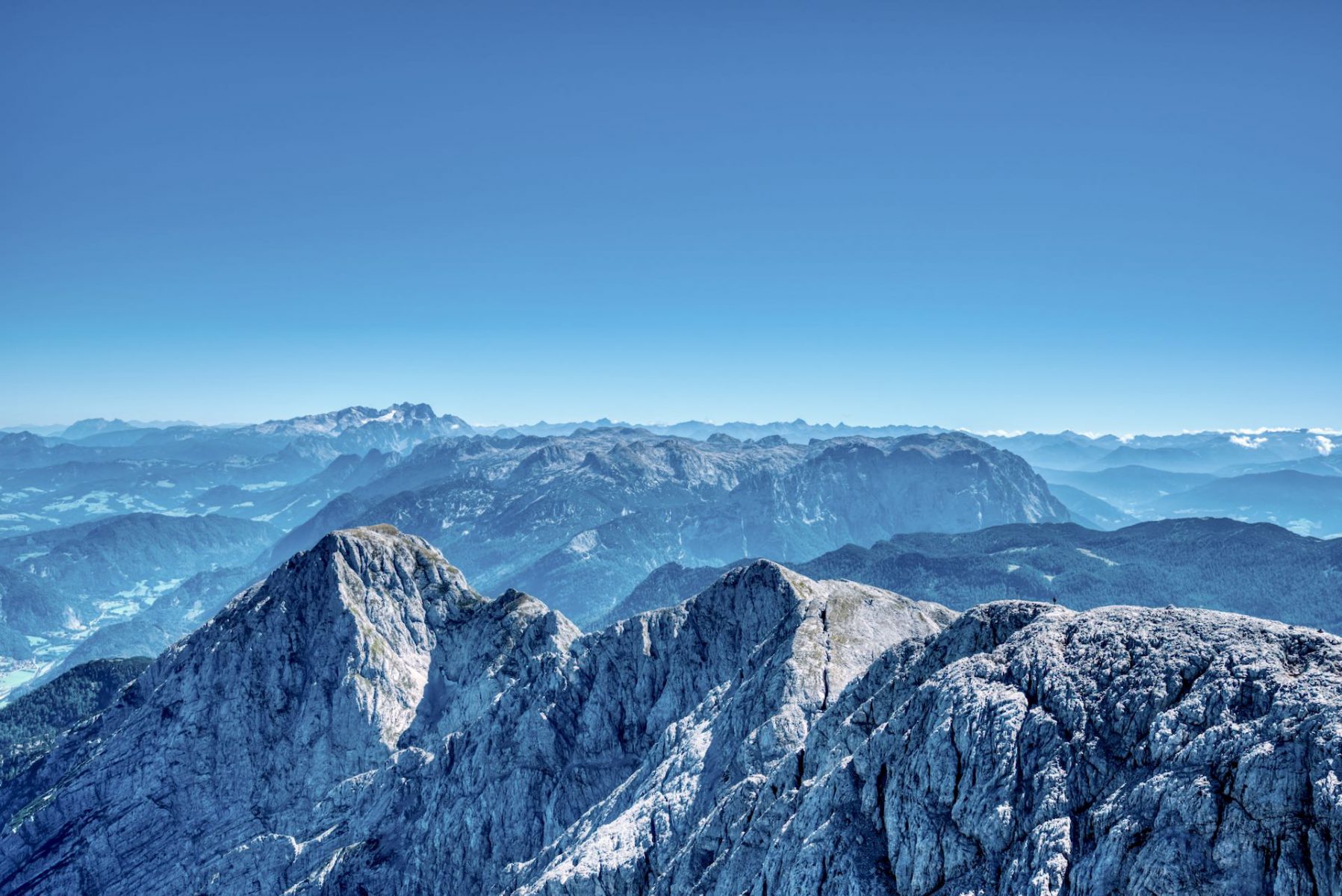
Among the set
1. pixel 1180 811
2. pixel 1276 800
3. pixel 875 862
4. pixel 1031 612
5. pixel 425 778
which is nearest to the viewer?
pixel 1276 800

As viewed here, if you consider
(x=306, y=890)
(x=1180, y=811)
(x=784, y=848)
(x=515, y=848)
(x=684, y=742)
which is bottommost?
(x=306, y=890)

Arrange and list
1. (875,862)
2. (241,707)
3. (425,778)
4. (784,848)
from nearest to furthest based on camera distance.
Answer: (875,862) → (784,848) → (425,778) → (241,707)

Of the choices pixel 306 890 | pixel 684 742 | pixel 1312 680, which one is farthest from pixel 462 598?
pixel 1312 680

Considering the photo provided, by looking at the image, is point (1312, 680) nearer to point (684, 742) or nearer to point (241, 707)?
point (684, 742)

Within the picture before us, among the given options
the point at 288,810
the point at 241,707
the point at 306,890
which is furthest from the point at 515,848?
the point at 241,707

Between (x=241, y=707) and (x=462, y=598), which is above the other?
(x=462, y=598)

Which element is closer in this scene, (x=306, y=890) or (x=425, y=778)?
A: (x=306, y=890)

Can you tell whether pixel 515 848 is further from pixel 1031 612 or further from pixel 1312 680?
pixel 1312 680
